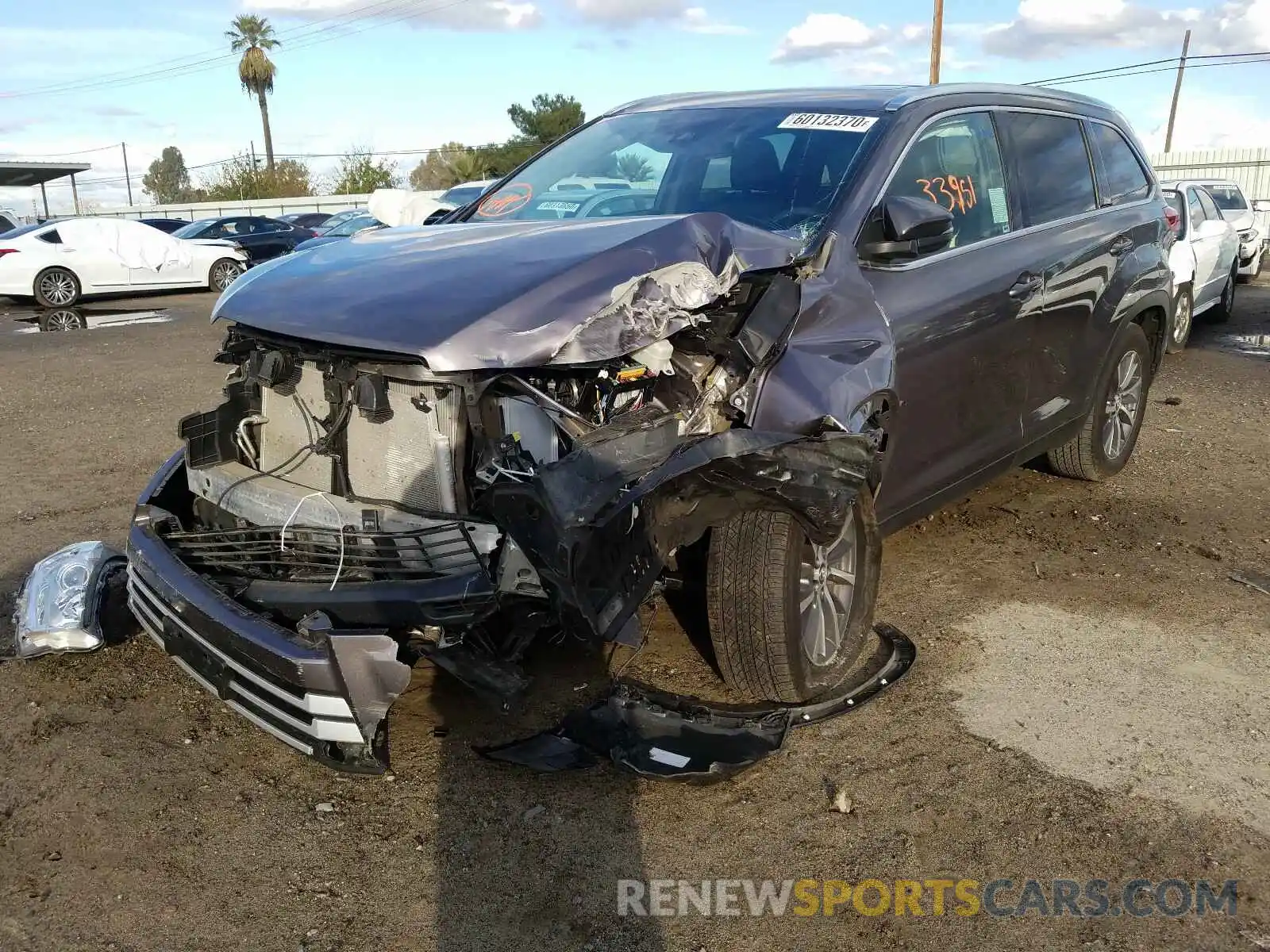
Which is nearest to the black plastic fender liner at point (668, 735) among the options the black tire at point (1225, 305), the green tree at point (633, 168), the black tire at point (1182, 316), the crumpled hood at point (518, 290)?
the crumpled hood at point (518, 290)

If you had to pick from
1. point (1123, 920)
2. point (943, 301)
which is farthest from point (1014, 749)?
point (943, 301)

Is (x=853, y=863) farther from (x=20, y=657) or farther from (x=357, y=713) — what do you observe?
(x=20, y=657)

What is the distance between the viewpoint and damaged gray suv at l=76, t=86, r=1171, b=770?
9.36ft

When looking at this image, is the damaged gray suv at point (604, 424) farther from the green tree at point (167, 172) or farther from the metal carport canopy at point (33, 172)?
the green tree at point (167, 172)

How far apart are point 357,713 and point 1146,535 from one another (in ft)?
13.4

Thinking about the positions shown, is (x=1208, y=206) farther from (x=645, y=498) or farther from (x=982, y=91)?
(x=645, y=498)

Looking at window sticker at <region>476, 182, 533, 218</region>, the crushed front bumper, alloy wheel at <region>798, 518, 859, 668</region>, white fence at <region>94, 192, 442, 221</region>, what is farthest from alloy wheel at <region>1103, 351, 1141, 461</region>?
white fence at <region>94, 192, 442, 221</region>

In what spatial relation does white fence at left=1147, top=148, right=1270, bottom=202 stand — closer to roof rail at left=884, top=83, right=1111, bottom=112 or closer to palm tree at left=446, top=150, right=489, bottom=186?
roof rail at left=884, top=83, right=1111, bottom=112

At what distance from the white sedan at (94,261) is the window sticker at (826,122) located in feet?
53.2

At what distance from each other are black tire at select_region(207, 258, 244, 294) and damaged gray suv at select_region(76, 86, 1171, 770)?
16.3m

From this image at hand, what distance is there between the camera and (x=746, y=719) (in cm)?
337

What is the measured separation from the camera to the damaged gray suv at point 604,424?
2854 millimetres

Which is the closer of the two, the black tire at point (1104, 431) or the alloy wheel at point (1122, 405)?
the black tire at point (1104, 431)

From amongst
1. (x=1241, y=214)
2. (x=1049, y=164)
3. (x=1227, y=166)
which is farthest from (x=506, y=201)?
(x=1227, y=166)
